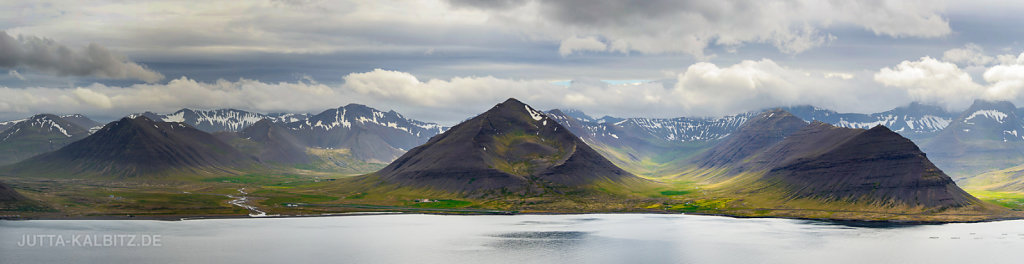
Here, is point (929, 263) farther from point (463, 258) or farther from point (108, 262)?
point (108, 262)

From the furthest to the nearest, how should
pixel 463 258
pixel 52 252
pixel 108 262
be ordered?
pixel 463 258 < pixel 52 252 < pixel 108 262

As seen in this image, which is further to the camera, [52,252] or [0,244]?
[0,244]

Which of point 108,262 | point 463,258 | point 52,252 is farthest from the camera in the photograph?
point 463,258

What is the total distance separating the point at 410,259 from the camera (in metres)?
196

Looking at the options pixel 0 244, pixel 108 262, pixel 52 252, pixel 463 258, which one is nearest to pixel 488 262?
pixel 463 258

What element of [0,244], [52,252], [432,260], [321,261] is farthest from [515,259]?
[0,244]

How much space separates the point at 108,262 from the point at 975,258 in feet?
700

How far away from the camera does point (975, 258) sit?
200m

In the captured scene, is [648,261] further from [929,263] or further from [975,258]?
[975,258]

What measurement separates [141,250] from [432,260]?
74.6 m

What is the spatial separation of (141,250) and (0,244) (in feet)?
121

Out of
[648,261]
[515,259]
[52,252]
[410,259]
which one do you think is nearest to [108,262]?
[52,252]

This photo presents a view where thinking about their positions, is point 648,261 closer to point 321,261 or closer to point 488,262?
point 488,262

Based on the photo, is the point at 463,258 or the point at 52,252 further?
the point at 463,258
